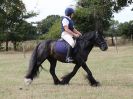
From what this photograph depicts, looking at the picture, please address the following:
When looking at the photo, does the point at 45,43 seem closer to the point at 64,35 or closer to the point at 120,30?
the point at 64,35

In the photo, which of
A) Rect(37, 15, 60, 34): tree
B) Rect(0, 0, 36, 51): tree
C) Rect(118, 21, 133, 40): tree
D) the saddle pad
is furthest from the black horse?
Rect(37, 15, 60, 34): tree

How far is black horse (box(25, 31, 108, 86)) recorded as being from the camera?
1371cm

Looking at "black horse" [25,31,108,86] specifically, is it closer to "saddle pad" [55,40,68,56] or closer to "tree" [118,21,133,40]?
"saddle pad" [55,40,68,56]

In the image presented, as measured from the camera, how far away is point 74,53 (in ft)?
45.2

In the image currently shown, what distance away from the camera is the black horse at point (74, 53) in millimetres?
13711

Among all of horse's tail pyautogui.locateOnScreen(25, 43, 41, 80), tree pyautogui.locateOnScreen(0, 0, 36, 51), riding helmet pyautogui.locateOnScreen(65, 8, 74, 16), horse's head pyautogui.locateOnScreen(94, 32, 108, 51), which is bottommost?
tree pyautogui.locateOnScreen(0, 0, 36, 51)

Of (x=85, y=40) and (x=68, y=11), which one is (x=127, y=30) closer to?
(x=85, y=40)

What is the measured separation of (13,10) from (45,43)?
4008cm

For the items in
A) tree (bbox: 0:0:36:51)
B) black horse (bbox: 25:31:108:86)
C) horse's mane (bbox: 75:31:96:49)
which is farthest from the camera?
tree (bbox: 0:0:36:51)

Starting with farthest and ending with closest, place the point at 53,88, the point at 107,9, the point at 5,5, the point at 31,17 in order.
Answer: the point at 31,17 → the point at 5,5 → the point at 107,9 → the point at 53,88

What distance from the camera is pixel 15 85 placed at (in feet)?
45.6

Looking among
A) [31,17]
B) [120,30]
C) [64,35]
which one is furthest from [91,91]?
[120,30]

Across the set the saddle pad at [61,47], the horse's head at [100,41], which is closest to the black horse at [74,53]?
the horse's head at [100,41]

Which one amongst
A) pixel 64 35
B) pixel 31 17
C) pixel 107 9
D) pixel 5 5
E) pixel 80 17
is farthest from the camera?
pixel 80 17
